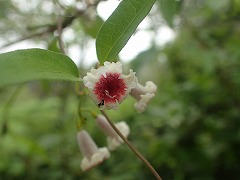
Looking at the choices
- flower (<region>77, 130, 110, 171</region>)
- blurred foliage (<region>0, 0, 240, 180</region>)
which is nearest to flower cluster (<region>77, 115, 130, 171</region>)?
flower (<region>77, 130, 110, 171</region>)

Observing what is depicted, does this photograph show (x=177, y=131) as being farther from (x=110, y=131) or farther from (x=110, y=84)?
(x=110, y=84)

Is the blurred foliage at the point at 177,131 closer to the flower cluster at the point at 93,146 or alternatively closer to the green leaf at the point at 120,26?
the flower cluster at the point at 93,146

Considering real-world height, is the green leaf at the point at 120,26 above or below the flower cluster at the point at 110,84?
above

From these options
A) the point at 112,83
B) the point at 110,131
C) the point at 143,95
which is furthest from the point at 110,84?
the point at 110,131

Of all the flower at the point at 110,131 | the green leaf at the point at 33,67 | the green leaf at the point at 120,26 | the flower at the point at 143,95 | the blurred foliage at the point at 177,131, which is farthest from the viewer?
the blurred foliage at the point at 177,131

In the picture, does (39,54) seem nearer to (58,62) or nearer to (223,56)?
(58,62)

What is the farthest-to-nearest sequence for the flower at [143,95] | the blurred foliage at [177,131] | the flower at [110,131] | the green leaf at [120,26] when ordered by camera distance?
the blurred foliage at [177,131] → the flower at [110,131] → the flower at [143,95] → the green leaf at [120,26]

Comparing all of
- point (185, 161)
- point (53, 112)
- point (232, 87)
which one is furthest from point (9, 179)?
point (232, 87)

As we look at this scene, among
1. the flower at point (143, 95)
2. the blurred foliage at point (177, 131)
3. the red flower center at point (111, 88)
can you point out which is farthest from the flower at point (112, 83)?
the blurred foliage at point (177, 131)
